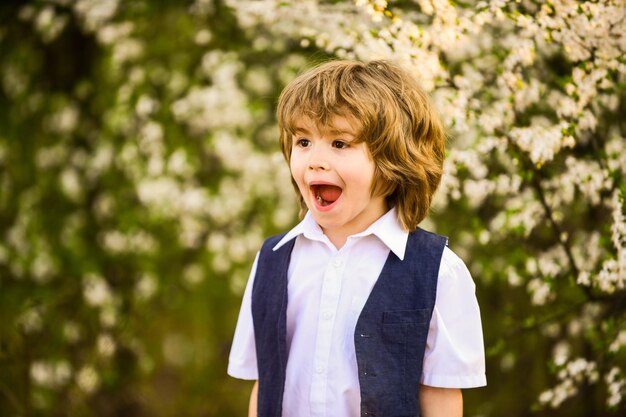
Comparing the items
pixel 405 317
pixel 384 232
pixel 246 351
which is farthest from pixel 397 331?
pixel 246 351

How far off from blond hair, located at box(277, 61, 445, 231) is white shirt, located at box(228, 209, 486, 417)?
93 mm

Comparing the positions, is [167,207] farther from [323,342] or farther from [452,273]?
[452,273]

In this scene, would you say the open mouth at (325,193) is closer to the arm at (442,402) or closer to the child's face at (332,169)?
the child's face at (332,169)

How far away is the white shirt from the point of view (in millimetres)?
1554

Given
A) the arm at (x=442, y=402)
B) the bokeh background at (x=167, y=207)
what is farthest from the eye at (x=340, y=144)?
the bokeh background at (x=167, y=207)

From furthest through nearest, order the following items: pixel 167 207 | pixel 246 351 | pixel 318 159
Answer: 1. pixel 167 207
2. pixel 246 351
3. pixel 318 159

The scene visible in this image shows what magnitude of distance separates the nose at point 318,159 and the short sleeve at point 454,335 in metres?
0.38

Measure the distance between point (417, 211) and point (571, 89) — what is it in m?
0.70

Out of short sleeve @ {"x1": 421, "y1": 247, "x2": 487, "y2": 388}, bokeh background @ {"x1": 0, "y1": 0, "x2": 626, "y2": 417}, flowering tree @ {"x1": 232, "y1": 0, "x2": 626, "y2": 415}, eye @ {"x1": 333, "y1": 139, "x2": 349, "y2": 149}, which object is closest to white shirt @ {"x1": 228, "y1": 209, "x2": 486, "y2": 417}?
short sleeve @ {"x1": 421, "y1": 247, "x2": 487, "y2": 388}

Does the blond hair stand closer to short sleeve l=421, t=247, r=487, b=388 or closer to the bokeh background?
short sleeve l=421, t=247, r=487, b=388

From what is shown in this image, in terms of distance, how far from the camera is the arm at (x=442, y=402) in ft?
5.23

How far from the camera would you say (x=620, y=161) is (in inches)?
84.2

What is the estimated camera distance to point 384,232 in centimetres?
161

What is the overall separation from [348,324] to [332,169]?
38cm
